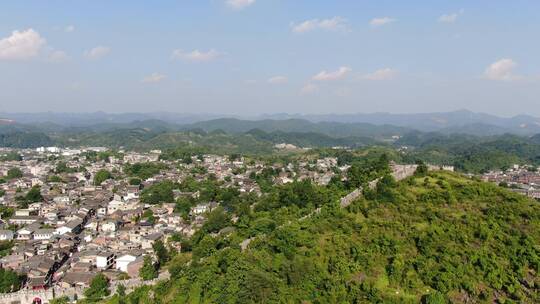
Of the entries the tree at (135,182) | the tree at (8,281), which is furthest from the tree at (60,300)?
the tree at (135,182)

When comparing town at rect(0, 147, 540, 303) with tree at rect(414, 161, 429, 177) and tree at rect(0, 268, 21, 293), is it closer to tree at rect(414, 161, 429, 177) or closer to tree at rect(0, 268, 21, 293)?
tree at rect(0, 268, 21, 293)

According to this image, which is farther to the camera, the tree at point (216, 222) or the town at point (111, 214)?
the tree at point (216, 222)

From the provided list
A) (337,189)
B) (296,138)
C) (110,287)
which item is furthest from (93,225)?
(296,138)

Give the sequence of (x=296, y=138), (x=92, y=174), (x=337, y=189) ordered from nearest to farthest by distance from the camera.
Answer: (x=337, y=189), (x=92, y=174), (x=296, y=138)

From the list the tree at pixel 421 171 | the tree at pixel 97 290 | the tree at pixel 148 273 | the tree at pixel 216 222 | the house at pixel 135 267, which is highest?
the tree at pixel 421 171

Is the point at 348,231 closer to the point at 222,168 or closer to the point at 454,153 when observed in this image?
the point at 222,168

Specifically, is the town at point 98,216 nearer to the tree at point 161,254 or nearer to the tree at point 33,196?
the tree at point 33,196

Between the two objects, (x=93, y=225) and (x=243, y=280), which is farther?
(x=93, y=225)
